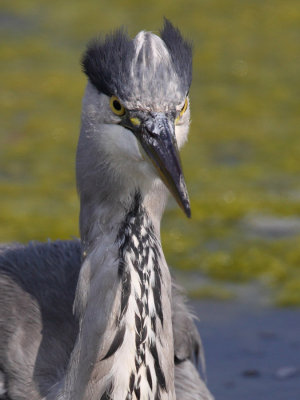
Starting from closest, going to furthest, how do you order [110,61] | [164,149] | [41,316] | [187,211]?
[187,211] < [164,149] < [110,61] < [41,316]

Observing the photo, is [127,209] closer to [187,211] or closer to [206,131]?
[187,211]

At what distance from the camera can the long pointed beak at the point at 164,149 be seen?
2.52m

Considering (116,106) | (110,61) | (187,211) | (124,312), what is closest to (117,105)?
(116,106)

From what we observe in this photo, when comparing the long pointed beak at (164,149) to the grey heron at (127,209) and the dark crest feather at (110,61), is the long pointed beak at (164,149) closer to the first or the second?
the grey heron at (127,209)

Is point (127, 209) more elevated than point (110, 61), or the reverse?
point (110, 61)

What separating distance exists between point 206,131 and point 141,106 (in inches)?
139

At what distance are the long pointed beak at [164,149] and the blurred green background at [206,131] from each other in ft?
6.88

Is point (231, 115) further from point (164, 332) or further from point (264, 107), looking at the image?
point (164, 332)

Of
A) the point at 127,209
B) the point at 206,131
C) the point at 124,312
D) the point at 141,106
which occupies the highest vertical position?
the point at 206,131

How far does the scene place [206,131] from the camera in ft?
20.0

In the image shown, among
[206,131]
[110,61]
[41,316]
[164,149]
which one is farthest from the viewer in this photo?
[206,131]

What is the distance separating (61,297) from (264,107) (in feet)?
11.6

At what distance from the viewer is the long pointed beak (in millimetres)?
2521

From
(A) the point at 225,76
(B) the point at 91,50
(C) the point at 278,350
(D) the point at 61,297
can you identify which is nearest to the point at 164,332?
(D) the point at 61,297
